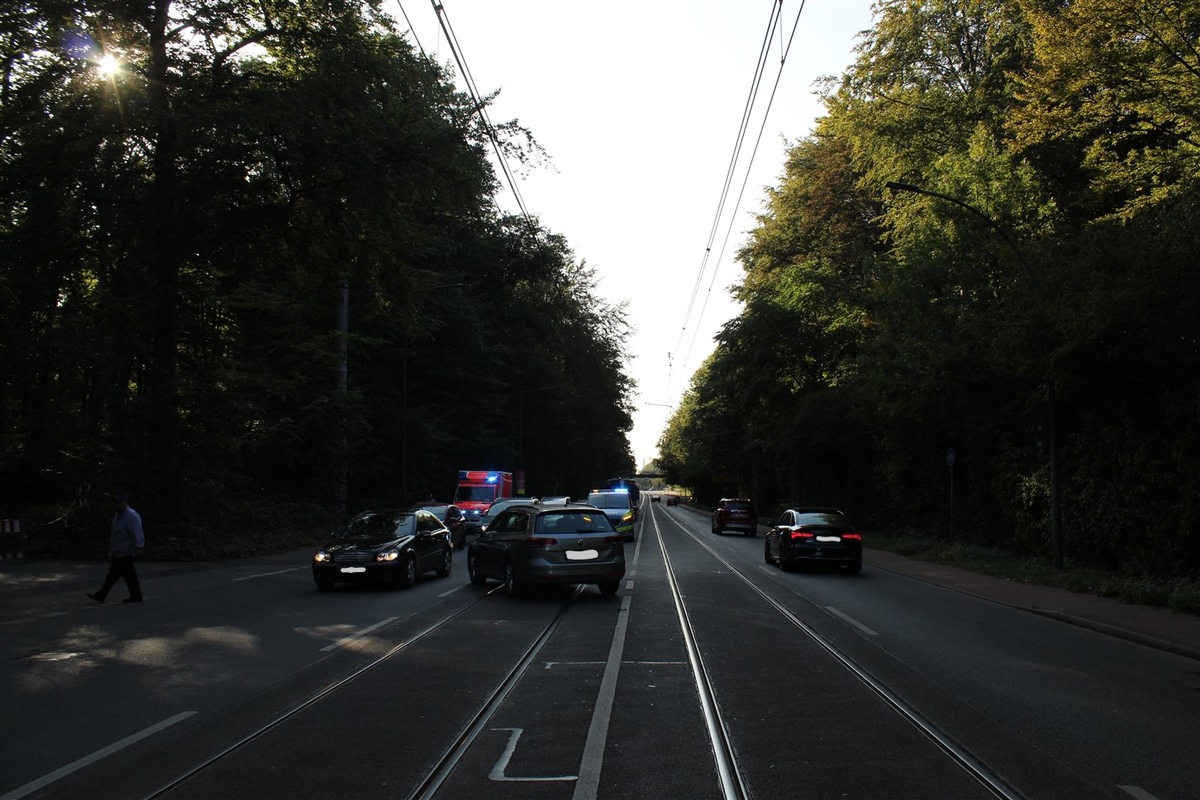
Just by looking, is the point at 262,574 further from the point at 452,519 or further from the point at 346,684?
the point at 346,684

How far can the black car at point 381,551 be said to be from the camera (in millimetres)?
16328

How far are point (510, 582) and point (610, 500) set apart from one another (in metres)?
17.8

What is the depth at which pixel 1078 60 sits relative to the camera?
18531 millimetres

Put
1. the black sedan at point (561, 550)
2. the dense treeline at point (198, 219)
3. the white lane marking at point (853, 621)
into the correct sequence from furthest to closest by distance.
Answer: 1. the dense treeline at point (198, 219)
2. the black sedan at point (561, 550)
3. the white lane marking at point (853, 621)

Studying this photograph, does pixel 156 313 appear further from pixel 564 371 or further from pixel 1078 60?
pixel 564 371

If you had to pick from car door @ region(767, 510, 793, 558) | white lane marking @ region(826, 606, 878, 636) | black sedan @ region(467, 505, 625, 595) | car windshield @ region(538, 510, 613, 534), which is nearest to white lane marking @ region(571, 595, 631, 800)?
white lane marking @ region(826, 606, 878, 636)

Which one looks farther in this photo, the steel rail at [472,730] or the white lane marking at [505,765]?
the white lane marking at [505,765]

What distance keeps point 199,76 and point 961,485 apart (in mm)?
25126

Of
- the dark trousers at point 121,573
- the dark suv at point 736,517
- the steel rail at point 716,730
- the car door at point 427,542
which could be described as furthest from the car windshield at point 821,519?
the dark suv at point 736,517

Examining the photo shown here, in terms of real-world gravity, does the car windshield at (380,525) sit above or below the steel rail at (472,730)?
above

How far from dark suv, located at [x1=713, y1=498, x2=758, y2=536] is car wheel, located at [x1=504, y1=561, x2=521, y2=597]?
27.8m

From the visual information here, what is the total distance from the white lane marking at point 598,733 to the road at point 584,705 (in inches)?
0.9

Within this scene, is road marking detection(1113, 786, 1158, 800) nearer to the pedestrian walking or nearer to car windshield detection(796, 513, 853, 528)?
the pedestrian walking

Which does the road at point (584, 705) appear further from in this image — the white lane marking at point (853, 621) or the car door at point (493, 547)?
the car door at point (493, 547)
